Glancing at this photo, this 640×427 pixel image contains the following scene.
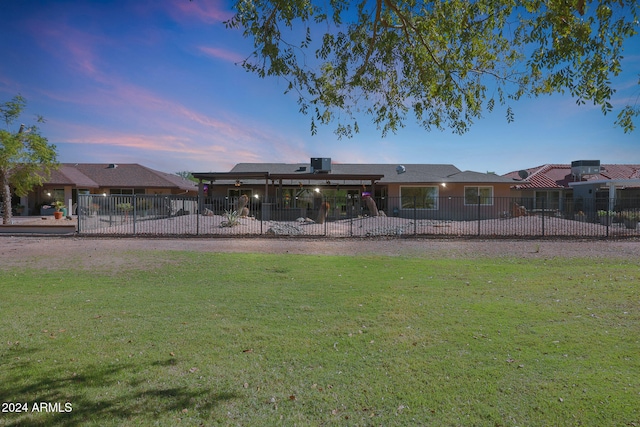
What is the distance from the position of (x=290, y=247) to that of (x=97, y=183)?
30159 mm

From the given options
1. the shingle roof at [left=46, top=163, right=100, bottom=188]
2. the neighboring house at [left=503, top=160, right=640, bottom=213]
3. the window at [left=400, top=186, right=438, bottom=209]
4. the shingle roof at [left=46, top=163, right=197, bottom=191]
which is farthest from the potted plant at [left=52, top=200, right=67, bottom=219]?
the neighboring house at [left=503, top=160, right=640, bottom=213]

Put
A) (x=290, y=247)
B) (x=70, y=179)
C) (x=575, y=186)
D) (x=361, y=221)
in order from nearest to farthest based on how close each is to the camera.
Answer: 1. (x=290, y=247)
2. (x=361, y=221)
3. (x=575, y=186)
4. (x=70, y=179)

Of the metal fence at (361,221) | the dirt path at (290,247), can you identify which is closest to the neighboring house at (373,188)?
the metal fence at (361,221)

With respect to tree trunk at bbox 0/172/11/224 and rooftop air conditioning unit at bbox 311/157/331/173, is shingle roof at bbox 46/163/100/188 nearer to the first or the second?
tree trunk at bbox 0/172/11/224

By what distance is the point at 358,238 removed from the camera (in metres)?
17.3

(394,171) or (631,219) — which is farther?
(394,171)

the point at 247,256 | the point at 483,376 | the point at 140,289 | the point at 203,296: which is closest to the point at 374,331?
the point at 483,376

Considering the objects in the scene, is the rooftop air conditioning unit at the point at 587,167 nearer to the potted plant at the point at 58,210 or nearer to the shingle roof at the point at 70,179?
the potted plant at the point at 58,210

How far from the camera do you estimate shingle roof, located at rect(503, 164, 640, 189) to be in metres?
32.3

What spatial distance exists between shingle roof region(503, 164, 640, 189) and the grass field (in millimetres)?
26934

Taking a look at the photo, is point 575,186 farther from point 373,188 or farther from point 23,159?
point 23,159

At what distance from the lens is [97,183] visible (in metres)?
36.8

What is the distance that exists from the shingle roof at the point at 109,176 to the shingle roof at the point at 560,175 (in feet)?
106

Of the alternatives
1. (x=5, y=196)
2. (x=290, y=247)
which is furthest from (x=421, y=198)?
(x=5, y=196)
